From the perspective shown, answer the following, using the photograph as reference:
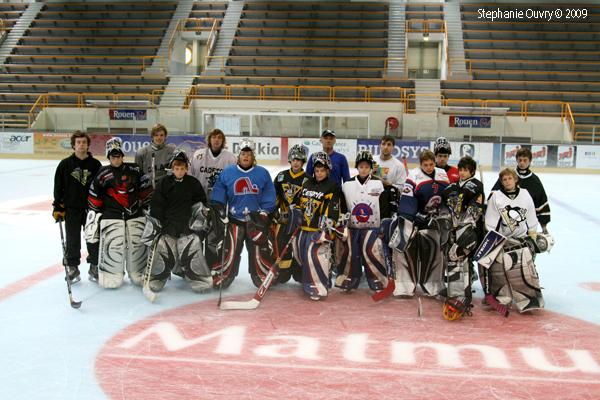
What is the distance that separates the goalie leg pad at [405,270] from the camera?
5512 millimetres

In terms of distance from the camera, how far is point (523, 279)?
5098mm

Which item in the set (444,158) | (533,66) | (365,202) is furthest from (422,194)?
(533,66)

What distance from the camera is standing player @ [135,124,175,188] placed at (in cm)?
601

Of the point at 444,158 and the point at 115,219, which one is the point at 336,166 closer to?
the point at 444,158

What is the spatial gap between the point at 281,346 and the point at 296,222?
62.9 inches

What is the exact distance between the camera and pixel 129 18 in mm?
30625

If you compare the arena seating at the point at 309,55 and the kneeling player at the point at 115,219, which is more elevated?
the arena seating at the point at 309,55

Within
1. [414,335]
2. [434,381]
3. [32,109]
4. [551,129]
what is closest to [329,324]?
[414,335]

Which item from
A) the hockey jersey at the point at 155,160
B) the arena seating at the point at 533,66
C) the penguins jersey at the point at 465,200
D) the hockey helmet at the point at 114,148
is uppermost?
the arena seating at the point at 533,66

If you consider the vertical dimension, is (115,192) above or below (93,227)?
above

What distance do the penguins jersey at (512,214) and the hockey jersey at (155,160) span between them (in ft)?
10.1

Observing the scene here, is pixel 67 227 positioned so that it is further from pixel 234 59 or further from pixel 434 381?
pixel 234 59

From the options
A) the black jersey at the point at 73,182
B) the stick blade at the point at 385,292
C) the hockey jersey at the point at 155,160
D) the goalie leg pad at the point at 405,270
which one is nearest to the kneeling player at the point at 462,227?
the goalie leg pad at the point at 405,270

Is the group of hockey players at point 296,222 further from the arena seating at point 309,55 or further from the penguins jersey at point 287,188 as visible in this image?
the arena seating at point 309,55
